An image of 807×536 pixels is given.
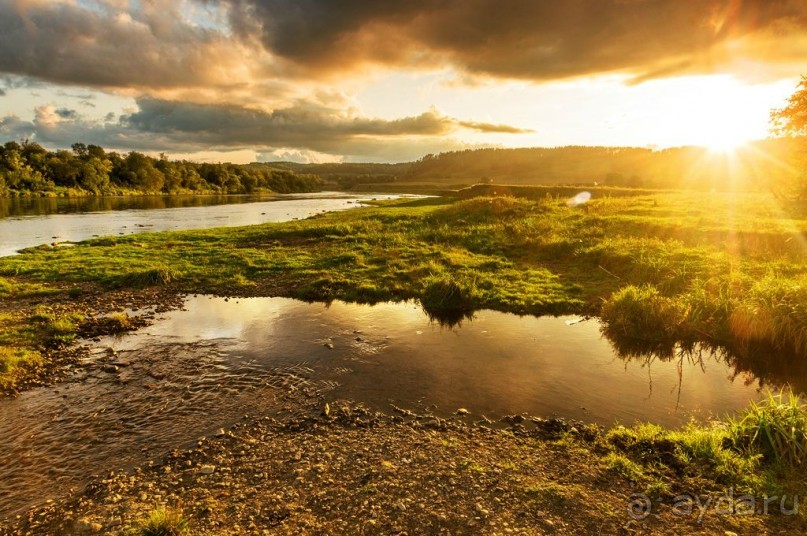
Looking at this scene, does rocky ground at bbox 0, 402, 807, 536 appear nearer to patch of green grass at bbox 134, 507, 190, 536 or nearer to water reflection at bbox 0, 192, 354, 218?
patch of green grass at bbox 134, 507, 190, 536

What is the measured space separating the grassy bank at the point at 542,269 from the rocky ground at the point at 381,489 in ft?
31.0

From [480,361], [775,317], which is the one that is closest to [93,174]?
[480,361]

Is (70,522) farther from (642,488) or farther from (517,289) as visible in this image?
(517,289)

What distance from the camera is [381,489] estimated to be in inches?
325

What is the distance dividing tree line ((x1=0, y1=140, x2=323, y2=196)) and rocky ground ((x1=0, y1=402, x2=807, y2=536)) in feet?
476

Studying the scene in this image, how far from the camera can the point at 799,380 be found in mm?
13898

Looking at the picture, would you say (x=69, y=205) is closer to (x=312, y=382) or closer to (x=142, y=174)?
(x=142, y=174)

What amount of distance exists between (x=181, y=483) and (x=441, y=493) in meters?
5.45

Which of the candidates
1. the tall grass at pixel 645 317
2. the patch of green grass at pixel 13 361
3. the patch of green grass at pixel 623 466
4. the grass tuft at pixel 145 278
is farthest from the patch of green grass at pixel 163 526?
the grass tuft at pixel 145 278

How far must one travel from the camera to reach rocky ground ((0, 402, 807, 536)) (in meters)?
7.30

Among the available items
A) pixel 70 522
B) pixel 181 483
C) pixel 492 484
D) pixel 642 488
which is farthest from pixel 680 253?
pixel 70 522

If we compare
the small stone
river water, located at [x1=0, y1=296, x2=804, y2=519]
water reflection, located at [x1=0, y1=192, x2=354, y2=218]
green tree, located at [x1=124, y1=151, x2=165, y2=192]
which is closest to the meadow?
river water, located at [x1=0, y1=296, x2=804, y2=519]

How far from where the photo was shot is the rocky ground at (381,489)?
23.9ft

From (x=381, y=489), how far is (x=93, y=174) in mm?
169949
